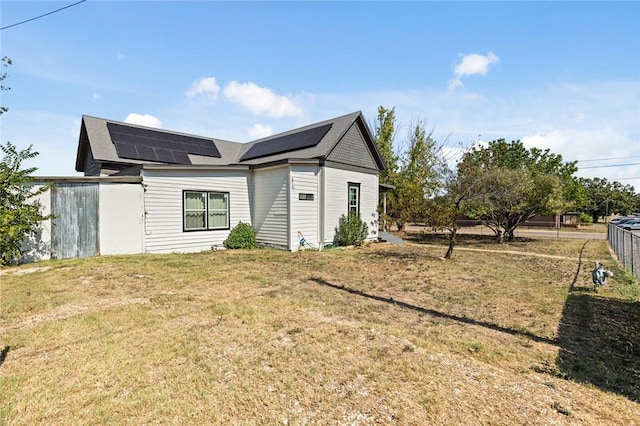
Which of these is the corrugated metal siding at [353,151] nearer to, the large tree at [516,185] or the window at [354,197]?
the window at [354,197]

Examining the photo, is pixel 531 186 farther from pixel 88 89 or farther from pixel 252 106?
pixel 88 89

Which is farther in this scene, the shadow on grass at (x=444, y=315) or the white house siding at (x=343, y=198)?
the white house siding at (x=343, y=198)

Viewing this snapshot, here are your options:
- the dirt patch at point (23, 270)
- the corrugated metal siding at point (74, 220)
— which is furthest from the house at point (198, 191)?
the dirt patch at point (23, 270)

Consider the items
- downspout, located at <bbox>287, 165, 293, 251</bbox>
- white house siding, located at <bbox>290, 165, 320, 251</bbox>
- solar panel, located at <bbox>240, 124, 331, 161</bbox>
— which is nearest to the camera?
downspout, located at <bbox>287, 165, 293, 251</bbox>

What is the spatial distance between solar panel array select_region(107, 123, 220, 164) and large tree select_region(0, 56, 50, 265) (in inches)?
181

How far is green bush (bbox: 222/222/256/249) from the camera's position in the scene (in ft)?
43.4

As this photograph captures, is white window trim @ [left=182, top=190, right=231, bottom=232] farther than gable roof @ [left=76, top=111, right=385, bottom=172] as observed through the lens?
No

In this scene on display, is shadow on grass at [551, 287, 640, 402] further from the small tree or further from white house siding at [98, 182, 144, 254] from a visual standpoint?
the small tree

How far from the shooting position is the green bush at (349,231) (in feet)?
47.0

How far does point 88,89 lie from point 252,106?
366 inches

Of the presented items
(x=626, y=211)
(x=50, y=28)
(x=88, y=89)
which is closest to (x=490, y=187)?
(x=50, y=28)

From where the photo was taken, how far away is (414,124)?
28.8 m

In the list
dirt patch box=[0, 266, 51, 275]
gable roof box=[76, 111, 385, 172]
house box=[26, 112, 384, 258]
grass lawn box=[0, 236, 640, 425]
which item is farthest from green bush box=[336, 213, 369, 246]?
dirt patch box=[0, 266, 51, 275]

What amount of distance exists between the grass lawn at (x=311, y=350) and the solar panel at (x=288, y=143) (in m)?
8.69
